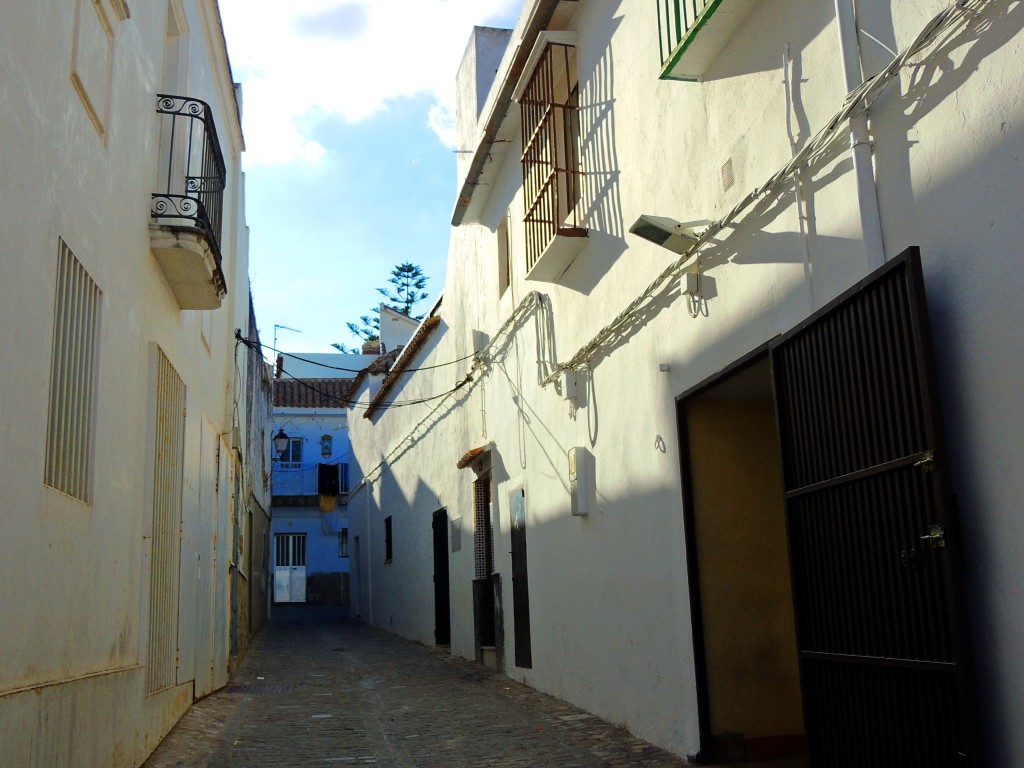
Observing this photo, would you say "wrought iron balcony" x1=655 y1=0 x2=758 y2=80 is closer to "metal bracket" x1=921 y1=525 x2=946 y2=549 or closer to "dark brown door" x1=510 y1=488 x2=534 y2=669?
"metal bracket" x1=921 y1=525 x2=946 y2=549

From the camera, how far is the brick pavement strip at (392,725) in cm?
679

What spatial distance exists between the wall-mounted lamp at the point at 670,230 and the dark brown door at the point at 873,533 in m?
1.26

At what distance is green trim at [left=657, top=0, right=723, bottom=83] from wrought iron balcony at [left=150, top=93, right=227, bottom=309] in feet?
11.4

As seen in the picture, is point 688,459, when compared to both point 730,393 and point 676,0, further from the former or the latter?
point 676,0

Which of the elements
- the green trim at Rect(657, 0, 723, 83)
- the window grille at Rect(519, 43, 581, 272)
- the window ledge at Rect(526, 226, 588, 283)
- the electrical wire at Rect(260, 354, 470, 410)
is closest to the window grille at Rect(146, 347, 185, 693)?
the window ledge at Rect(526, 226, 588, 283)

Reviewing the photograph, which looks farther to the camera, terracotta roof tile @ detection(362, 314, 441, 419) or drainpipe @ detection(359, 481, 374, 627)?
drainpipe @ detection(359, 481, 374, 627)

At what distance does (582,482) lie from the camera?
841 centimetres

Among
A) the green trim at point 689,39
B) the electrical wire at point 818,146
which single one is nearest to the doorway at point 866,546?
the electrical wire at point 818,146

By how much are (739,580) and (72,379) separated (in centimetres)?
407

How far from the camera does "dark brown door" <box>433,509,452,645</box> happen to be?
49.8ft

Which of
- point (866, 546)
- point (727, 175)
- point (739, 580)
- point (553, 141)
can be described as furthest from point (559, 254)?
point (866, 546)

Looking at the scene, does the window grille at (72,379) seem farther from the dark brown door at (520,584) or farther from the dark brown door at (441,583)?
the dark brown door at (441,583)

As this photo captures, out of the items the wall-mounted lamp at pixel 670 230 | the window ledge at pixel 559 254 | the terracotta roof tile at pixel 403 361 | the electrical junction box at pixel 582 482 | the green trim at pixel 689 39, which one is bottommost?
the electrical junction box at pixel 582 482

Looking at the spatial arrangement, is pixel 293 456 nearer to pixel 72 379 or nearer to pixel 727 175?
pixel 72 379
